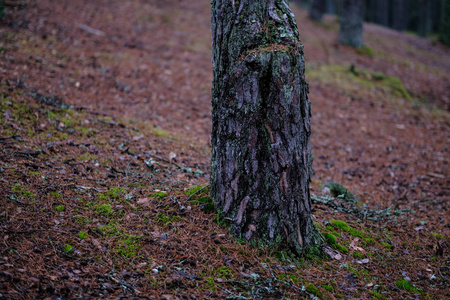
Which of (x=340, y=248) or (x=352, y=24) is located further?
(x=352, y=24)

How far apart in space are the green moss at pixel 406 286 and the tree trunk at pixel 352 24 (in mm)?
13172

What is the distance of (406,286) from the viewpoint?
9.90 ft

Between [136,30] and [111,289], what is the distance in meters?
A: 11.0

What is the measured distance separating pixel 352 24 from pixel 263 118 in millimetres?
13678

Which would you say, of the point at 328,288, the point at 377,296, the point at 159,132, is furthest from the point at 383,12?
the point at 328,288

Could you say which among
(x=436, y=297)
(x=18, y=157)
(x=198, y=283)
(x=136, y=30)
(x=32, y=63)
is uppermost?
(x=136, y=30)

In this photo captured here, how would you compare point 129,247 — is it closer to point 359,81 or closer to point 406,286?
point 406,286

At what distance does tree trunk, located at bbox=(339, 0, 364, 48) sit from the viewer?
13312mm

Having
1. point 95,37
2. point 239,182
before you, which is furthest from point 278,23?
point 95,37

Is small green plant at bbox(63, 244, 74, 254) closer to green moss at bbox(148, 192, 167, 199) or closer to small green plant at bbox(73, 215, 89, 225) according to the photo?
small green plant at bbox(73, 215, 89, 225)

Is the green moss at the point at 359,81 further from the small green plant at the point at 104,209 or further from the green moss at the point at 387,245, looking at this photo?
the small green plant at the point at 104,209

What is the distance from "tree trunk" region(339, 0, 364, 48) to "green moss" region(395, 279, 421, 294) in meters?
13.2

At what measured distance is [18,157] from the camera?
3.80 meters

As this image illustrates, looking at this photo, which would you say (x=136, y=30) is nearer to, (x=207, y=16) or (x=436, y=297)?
(x=207, y=16)
